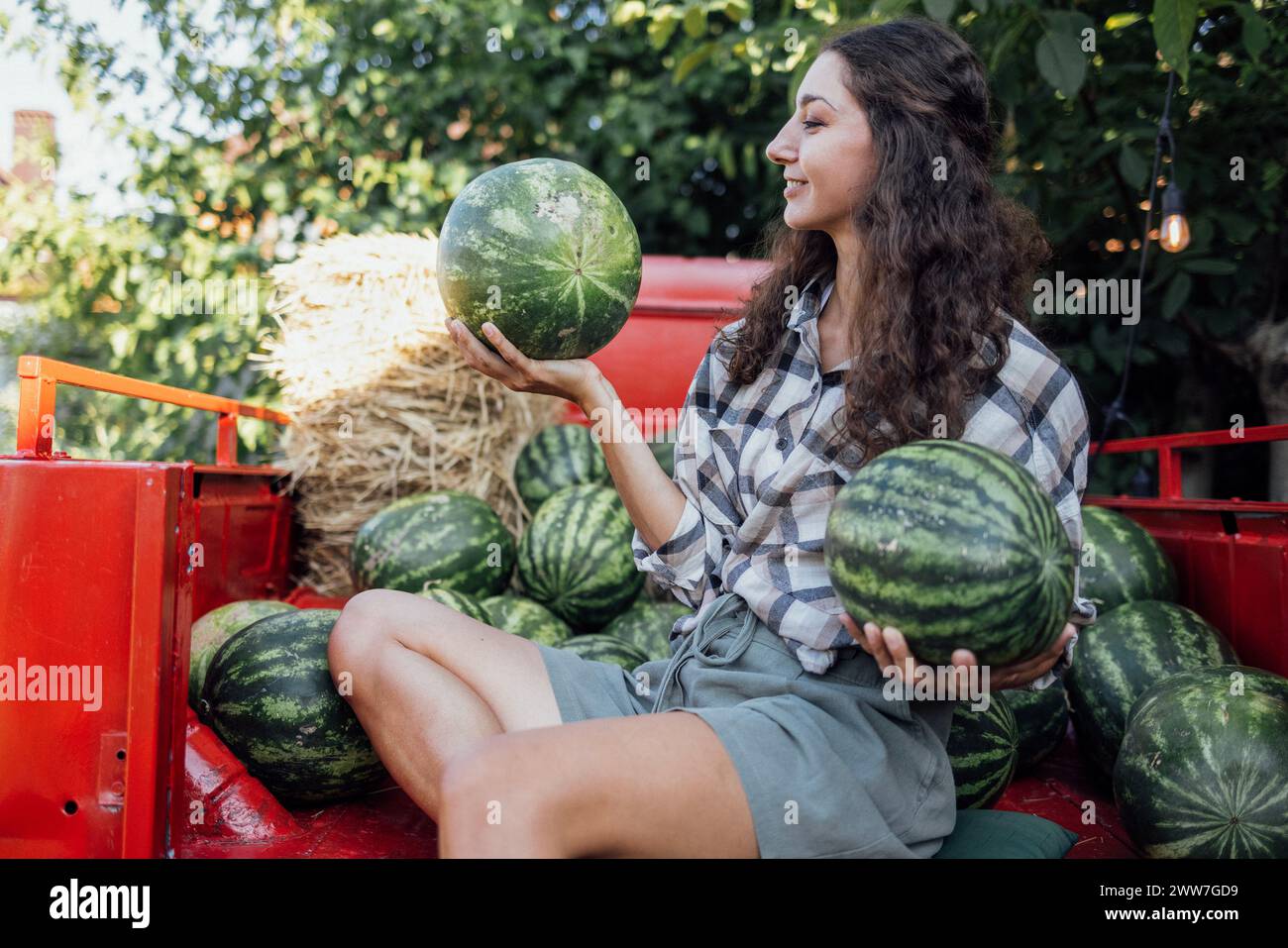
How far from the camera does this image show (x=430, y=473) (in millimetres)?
3863

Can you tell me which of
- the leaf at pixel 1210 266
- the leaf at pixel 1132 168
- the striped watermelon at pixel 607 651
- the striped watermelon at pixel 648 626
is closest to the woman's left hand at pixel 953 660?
the striped watermelon at pixel 607 651

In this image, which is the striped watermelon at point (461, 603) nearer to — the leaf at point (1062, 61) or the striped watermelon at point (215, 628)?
the striped watermelon at point (215, 628)

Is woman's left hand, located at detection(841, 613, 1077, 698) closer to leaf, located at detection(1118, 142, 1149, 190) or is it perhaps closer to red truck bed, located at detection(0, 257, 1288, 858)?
red truck bed, located at detection(0, 257, 1288, 858)

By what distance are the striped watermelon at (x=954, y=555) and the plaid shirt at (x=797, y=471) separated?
0.22m

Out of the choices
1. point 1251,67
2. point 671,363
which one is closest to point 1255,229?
point 1251,67

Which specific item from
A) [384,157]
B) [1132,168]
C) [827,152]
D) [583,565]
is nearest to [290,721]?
[583,565]

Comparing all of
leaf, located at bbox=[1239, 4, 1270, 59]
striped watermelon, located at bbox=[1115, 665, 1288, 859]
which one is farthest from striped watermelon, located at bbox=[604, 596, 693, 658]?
leaf, located at bbox=[1239, 4, 1270, 59]

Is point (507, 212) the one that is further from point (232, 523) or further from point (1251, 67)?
point (1251, 67)

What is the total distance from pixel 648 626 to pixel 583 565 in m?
0.30

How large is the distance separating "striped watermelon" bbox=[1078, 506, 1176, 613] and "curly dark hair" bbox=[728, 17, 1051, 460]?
3.86 ft

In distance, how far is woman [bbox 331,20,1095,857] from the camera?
5.35ft

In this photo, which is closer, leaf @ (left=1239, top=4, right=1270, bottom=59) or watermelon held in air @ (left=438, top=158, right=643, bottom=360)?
watermelon held in air @ (left=438, top=158, right=643, bottom=360)

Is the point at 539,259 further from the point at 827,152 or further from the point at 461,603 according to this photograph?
the point at 461,603

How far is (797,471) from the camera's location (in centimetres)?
194
